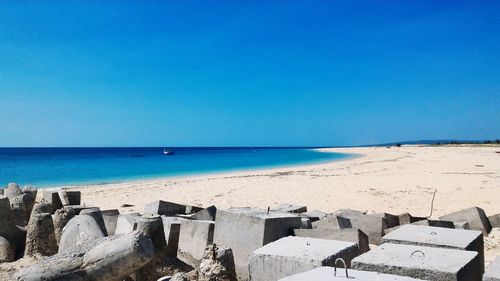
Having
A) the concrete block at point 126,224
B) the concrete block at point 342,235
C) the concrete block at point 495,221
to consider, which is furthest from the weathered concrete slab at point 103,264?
the concrete block at point 495,221

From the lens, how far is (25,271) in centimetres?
405

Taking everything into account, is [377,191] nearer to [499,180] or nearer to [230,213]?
[499,180]

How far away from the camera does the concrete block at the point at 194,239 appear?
18.8 ft

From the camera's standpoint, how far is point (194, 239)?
590cm

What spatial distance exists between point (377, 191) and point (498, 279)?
492 inches

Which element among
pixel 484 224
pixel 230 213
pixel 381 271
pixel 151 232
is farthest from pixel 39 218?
pixel 484 224

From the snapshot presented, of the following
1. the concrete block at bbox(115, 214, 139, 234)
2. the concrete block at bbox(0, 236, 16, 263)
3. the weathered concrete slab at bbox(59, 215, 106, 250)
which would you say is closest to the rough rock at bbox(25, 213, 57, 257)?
the concrete block at bbox(0, 236, 16, 263)

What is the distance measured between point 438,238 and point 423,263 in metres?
0.99

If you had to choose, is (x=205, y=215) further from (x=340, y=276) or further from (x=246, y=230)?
(x=340, y=276)

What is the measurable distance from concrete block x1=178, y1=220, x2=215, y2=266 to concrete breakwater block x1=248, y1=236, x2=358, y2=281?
6.10ft

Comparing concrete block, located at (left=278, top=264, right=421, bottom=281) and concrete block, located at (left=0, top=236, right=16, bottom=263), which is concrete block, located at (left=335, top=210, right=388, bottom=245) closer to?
concrete block, located at (left=278, top=264, right=421, bottom=281)

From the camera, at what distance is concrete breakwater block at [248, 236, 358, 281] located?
137 inches

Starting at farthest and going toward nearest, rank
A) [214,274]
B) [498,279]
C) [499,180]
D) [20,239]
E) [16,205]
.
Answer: [499,180], [16,205], [20,239], [214,274], [498,279]

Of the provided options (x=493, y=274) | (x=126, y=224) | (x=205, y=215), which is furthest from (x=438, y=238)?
(x=205, y=215)
